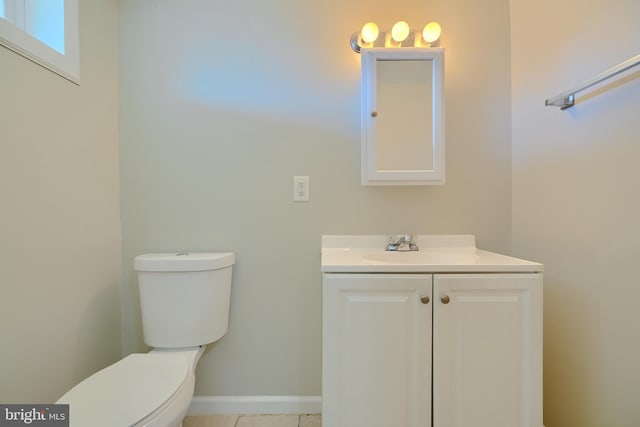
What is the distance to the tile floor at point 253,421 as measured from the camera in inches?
45.9

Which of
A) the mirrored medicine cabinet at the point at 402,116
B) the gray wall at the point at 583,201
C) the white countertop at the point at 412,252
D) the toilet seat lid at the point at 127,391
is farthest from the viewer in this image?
the mirrored medicine cabinet at the point at 402,116

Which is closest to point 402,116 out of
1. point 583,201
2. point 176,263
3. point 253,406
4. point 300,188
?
point 300,188

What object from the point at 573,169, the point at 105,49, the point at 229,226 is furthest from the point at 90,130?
the point at 573,169

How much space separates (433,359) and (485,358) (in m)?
0.17

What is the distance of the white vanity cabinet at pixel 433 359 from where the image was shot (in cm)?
83

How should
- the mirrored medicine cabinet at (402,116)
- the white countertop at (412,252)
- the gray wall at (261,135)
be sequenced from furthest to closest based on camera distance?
the gray wall at (261,135) → the mirrored medicine cabinet at (402,116) → the white countertop at (412,252)

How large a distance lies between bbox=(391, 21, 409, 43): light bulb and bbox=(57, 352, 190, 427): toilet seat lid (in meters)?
1.61

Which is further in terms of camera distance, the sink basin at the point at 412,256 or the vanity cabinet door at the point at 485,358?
the sink basin at the point at 412,256

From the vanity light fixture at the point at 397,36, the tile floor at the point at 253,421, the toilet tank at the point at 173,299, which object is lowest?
the tile floor at the point at 253,421

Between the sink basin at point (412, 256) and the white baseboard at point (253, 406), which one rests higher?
the sink basin at point (412, 256)

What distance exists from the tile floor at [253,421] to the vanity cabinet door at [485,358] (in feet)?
2.06

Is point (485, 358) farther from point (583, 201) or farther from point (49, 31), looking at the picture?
point (49, 31)

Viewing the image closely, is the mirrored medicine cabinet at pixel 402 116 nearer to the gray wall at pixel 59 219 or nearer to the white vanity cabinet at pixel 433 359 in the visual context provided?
the white vanity cabinet at pixel 433 359

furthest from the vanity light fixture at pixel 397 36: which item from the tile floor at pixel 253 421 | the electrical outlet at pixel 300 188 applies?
the tile floor at pixel 253 421
